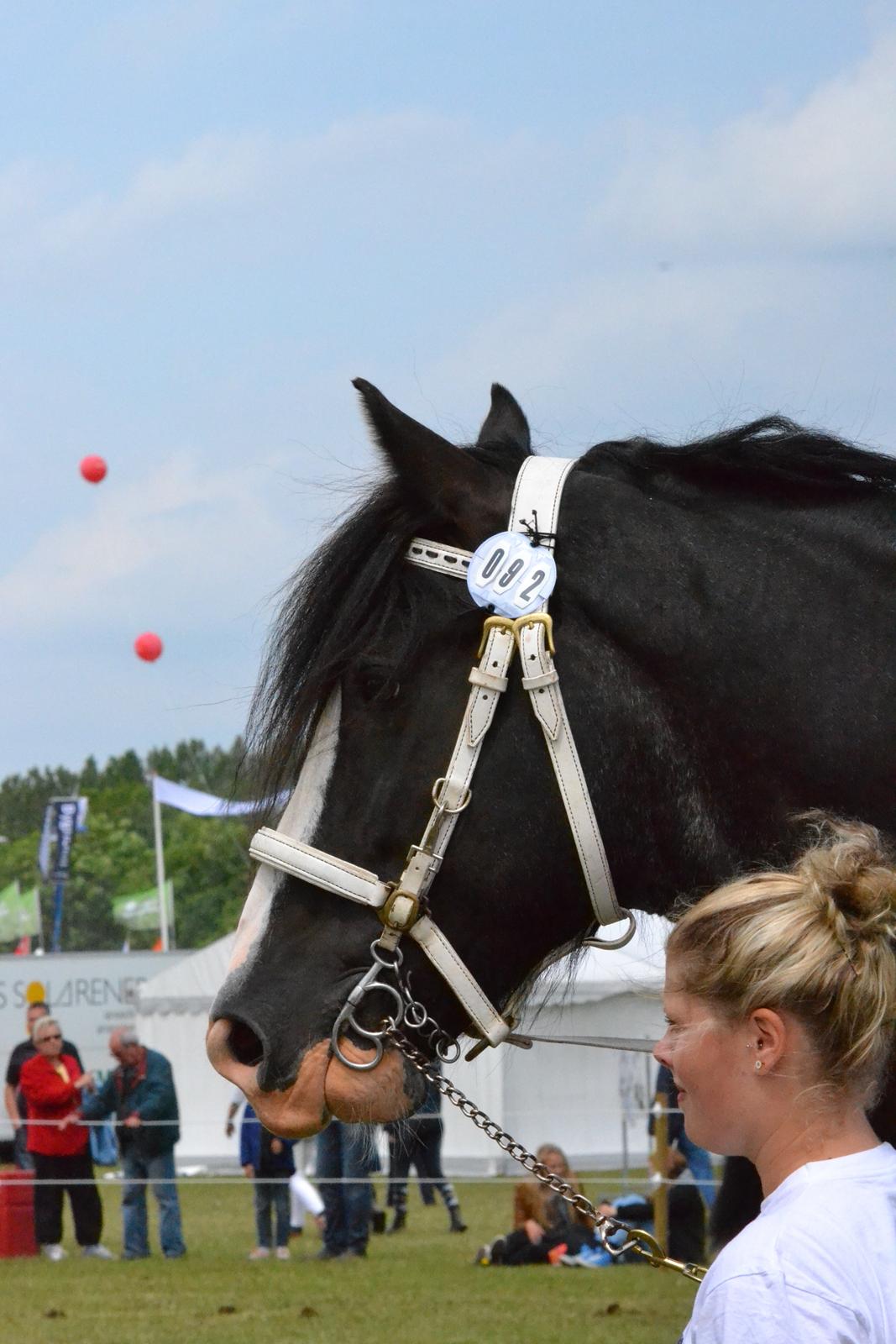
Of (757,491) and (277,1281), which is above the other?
(757,491)

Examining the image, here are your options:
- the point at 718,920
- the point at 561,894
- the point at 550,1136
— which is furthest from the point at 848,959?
the point at 550,1136

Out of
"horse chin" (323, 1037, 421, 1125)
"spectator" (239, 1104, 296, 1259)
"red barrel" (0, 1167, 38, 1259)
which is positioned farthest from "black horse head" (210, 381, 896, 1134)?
"red barrel" (0, 1167, 38, 1259)

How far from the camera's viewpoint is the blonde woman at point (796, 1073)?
1482 mm

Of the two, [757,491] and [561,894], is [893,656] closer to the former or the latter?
[757,491]

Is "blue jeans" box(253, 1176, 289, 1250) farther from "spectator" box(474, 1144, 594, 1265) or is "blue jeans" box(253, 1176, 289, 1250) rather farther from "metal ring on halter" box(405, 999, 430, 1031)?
"metal ring on halter" box(405, 999, 430, 1031)

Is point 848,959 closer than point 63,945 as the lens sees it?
Yes

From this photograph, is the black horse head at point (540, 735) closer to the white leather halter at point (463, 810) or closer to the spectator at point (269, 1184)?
the white leather halter at point (463, 810)

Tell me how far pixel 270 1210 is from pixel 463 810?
1161cm

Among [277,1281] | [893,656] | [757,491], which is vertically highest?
[757,491]

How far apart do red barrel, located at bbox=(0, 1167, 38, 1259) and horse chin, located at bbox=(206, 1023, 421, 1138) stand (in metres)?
11.8

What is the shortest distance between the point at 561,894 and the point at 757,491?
28.9 inches

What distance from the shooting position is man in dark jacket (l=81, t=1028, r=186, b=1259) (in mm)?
13219

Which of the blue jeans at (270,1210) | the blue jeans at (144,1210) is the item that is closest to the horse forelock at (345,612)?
the blue jeans at (270,1210)

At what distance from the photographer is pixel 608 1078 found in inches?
720
